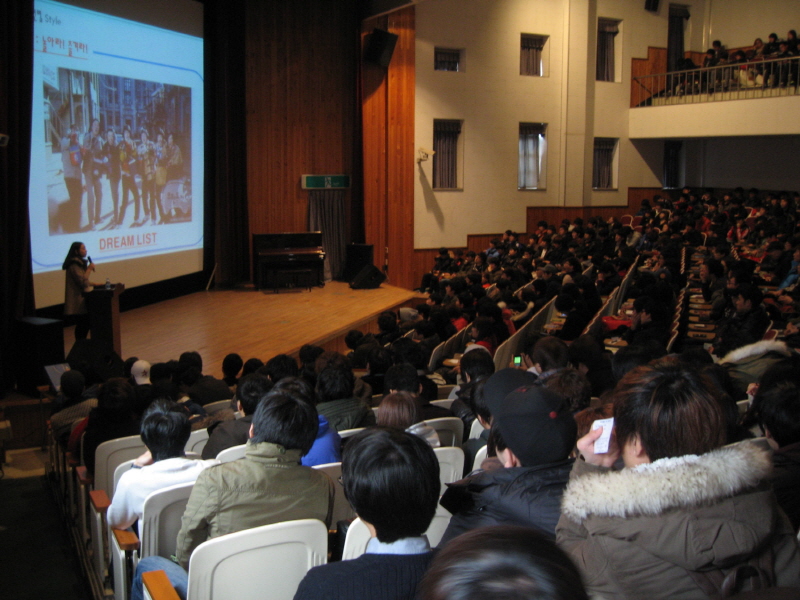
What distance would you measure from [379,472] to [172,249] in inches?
374

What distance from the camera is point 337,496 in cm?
268

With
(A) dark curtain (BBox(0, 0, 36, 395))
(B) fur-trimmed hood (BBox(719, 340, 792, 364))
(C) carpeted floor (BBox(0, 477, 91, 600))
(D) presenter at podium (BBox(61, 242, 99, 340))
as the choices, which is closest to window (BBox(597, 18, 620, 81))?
(D) presenter at podium (BBox(61, 242, 99, 340))

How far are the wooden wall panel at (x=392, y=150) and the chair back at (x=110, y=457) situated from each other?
10.2 meters

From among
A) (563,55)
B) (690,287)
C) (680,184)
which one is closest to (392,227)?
(563,55)

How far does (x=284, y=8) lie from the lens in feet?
40.1

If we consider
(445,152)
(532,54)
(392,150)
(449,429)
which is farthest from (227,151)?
(449,429)

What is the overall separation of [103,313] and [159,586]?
5544 mm

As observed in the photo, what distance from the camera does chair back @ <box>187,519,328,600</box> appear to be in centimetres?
195

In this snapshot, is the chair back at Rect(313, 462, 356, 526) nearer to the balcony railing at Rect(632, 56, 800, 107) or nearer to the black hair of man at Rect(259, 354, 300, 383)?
the black hair of man at Rect(259, 354, 300, 383)

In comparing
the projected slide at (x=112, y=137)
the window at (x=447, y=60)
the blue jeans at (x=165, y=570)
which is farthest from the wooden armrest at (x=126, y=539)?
the window at (x=447, y=60)

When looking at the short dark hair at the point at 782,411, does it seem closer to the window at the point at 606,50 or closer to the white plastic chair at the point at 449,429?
the white plastic chair at the point at 449,429

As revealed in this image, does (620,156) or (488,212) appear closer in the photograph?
(488,212)

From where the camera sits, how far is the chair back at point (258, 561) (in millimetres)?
1950

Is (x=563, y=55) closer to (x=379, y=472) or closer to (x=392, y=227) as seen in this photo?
(x=392, y=227)
